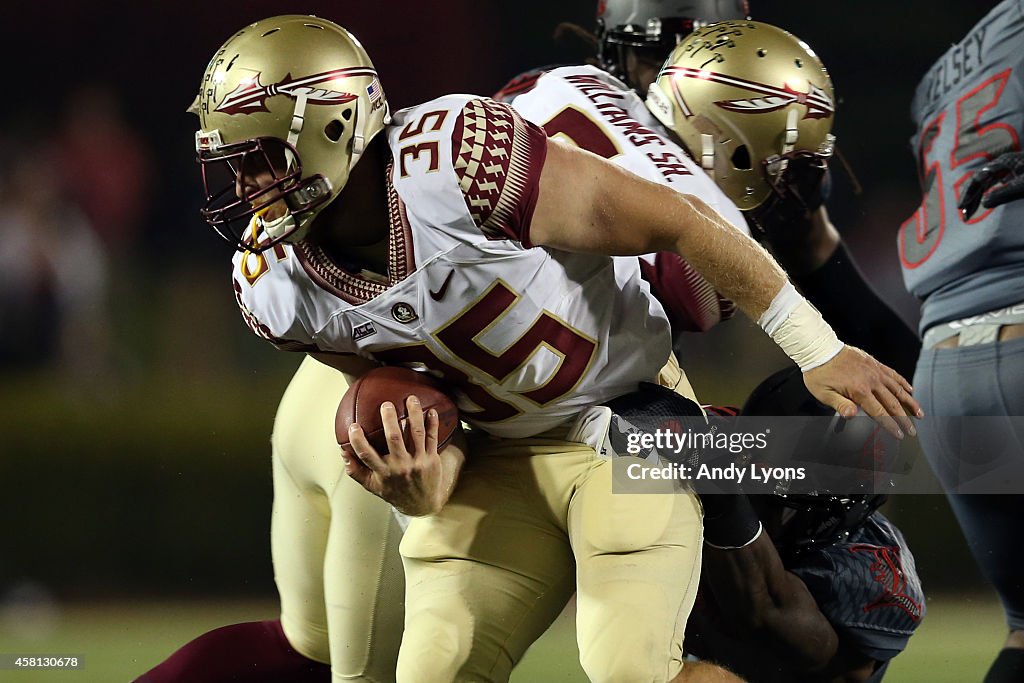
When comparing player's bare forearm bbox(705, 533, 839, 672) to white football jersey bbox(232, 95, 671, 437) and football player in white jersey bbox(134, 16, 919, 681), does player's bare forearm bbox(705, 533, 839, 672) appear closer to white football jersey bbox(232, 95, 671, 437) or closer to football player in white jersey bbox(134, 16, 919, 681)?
football player in white jersey bbox(134, 16, 919, 681)

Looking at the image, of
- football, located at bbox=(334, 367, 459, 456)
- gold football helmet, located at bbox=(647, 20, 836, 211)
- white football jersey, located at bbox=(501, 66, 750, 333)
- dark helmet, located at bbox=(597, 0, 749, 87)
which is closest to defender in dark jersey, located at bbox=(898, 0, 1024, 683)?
gold football helmet, located at bbox=(647, 20, 836, 211)

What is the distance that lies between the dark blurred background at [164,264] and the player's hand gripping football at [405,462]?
179 cm

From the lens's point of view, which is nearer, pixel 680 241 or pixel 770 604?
pixel 680 241

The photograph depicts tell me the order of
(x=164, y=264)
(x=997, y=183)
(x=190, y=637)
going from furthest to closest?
(x=164, y=264) < (x=190, y=637) < (x=997, y=183)

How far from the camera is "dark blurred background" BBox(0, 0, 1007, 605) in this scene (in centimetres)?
353

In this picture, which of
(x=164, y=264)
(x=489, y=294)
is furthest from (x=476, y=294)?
(x=164, y=264)

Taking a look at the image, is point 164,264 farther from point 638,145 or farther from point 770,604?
point 770,604

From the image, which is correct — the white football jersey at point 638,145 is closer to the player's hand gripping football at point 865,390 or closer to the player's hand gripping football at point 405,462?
Result: the player's hand gripping football at point 865,390

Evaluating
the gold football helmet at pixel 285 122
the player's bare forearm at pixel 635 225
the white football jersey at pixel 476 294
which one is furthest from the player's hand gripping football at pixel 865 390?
the gold football helmet at pixel 285 122

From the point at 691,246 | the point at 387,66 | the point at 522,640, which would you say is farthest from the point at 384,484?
the point at 387,66

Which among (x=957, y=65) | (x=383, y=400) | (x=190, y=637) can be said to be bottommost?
(x=190, y=637)

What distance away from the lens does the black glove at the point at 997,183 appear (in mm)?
2430

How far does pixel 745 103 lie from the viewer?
229 cm

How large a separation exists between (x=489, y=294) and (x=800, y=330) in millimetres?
429
